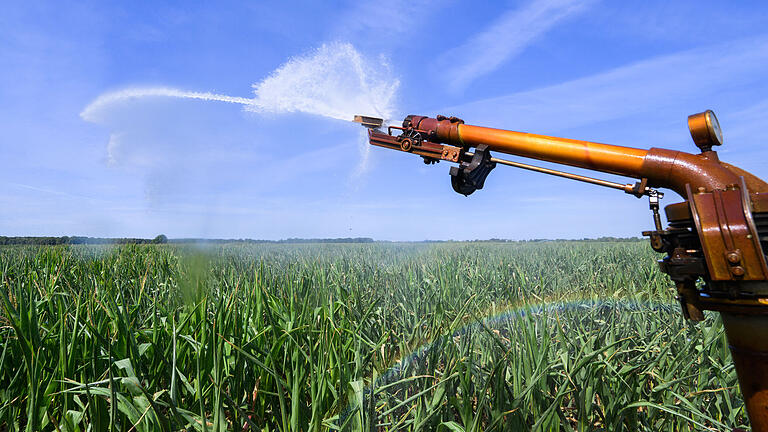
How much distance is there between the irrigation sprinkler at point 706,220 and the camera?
1.33m

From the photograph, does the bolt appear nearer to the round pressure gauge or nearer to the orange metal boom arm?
the orange metal boom arm

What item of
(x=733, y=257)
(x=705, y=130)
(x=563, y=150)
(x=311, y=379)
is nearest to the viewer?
(x=733, y=257)

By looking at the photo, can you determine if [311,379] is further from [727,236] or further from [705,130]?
[705,130]

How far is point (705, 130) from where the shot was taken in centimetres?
158

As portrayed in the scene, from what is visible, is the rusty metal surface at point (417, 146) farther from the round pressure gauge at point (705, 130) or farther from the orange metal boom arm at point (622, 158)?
the round pressure gauge at point (705, 130)

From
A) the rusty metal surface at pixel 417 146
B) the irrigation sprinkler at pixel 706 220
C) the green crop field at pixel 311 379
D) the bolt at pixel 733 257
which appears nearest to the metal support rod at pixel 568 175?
the irrigation sprinkler at pixel 706 220

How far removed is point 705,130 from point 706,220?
454 mm

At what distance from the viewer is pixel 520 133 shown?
186cm

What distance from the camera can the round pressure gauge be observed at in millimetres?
1577

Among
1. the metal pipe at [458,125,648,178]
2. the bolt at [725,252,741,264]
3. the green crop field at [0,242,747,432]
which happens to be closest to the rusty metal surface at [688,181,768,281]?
the bolt at [725,252,741,264]

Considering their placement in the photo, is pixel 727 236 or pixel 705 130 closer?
pixel 727 236

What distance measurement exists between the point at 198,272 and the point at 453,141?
95.6 inches

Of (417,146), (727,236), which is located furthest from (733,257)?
(417,146)

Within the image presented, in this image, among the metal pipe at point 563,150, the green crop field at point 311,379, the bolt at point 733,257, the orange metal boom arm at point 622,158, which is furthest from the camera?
the green crop field at point 311,379
